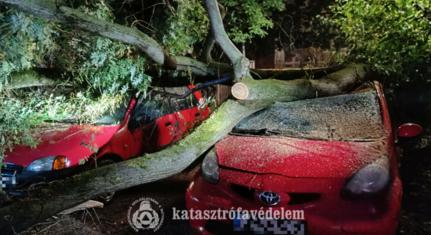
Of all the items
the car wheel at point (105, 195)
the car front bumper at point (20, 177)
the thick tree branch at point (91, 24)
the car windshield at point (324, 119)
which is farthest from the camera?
the car wheel at point (105, 195)

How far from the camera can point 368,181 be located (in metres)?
3.70

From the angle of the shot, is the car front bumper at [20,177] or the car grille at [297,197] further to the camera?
→ the car front bumper at [20,177]

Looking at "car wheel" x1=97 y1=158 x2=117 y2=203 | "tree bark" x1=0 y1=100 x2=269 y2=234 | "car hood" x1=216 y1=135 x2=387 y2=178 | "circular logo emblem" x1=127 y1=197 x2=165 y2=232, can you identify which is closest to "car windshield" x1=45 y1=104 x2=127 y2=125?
"car wheel" x1=97 y1=158 x2=117 y2=203

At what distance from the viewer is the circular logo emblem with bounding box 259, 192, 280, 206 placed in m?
3.76

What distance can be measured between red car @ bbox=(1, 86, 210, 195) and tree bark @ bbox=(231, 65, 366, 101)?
77 centimetres

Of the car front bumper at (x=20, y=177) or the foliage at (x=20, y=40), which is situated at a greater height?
the foliage at (x=20, y=40)

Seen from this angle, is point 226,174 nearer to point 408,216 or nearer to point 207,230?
point 207,230

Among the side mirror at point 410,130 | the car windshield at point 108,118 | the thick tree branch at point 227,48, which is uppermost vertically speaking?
the thick tree branch at point 227,48

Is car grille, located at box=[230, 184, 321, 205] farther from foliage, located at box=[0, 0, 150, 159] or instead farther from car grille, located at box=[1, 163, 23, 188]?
car grille, located at box=[1, 163, 23, 188]

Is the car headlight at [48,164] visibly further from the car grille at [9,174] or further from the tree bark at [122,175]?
the tree bark at [122,175]

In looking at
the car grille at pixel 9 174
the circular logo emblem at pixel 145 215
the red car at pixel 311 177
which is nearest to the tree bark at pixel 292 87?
the red car at pixel 311 177

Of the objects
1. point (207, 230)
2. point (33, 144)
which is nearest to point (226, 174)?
point (207, 230)

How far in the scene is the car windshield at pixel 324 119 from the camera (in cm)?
461

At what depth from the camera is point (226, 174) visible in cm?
408
